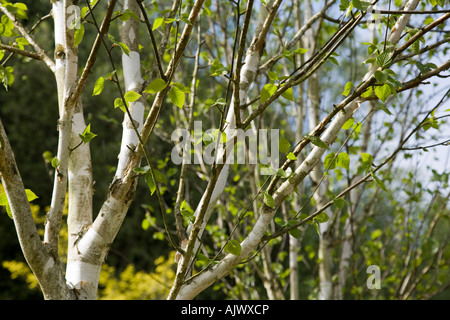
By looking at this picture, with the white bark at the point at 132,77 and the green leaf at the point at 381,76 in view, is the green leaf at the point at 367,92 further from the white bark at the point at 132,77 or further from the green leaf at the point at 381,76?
the white bark at the point at 132,77

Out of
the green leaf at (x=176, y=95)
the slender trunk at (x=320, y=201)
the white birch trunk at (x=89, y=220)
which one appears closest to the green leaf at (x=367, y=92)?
the green leaf at (x=176, y=95)

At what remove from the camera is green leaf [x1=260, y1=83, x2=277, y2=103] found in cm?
109

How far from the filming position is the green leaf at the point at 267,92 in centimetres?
109

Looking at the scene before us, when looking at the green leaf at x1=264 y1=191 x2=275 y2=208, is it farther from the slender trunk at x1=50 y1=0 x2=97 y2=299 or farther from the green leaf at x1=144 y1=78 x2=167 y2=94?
the slender trunk at x1=50 y1=0 x2=97 y2=299

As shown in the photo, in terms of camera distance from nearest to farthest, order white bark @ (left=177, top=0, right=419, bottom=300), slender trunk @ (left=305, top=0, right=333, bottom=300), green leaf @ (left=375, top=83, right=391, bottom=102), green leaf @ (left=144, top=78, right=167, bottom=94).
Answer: green leaf @ (left=144, top=78, right=167, bottom=94)
green leaf @ (left=375, top=83, right=391, bottom=102)
white bark @ (left=177, top=0, right=419, bottom=300)
slender trunk @ (left=305, top=0, right=333, bottom=300)

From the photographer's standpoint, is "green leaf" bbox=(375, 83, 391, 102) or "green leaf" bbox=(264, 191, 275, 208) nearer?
"green leaf" bbox=(375, 83, 391, 102)

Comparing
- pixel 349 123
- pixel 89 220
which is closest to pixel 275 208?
pixel 349 123

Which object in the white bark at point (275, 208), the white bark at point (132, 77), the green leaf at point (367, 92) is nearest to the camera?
the green leaf at point (367, 92)

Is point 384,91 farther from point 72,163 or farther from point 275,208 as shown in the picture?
point 72,163

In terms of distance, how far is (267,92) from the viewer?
1.10 m

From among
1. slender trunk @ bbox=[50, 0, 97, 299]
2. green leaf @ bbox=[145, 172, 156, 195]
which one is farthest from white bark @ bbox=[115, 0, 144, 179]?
green leaf @ bbox=[145, 172, 156, 195]

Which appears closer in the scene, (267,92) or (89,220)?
(267,92)

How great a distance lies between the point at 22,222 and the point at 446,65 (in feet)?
3.88
